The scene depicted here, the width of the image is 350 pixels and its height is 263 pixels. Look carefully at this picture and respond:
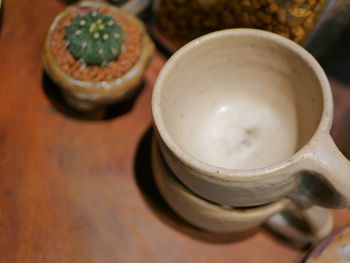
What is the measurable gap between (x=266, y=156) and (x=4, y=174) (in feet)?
1.40

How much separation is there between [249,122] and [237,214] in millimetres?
193

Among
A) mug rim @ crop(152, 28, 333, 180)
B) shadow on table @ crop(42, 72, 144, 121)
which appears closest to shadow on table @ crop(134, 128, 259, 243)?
shadow on table @ crop(42, 72, 144, 121)

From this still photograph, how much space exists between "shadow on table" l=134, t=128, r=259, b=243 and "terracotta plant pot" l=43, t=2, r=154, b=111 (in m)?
0.13

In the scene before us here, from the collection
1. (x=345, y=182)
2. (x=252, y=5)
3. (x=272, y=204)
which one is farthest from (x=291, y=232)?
(x=252, y=5)

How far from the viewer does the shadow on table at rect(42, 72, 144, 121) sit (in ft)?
2.71

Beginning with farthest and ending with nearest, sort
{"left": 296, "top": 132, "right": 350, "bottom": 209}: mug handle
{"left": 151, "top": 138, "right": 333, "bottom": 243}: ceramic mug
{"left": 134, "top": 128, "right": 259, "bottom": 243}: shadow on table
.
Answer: {"left": 134, "top": 128, "right": 259, "bottom": 243}: shadow on table, {"left": 151, "top": 138, "right": 333, "bottom": 243}: ceramic mug, {"left": 296, "top": 132, "right": 350, "bottom": 209}: mug handle

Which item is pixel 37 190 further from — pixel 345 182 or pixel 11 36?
pixel 345 182

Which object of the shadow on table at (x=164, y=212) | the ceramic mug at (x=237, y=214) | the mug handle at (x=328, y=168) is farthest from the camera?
the shadow on table at (x=164, y=212)

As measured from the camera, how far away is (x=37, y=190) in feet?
2.46

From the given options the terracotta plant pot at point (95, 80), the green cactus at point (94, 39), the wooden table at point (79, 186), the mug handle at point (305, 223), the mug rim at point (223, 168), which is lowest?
the wooden table at point (79, 186)

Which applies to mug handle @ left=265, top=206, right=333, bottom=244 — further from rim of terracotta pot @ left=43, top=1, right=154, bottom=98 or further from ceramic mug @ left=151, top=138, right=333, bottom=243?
rim of terracotta pot @ left=43, top=1, right=154, bottom=98

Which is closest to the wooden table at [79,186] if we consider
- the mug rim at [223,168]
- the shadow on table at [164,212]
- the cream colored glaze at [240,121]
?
the shadow on table at [164,212]

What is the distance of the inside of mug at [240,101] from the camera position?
66 centimetres

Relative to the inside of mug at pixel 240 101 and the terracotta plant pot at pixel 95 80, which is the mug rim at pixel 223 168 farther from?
the terracotta plant pot at pixel 95 80
